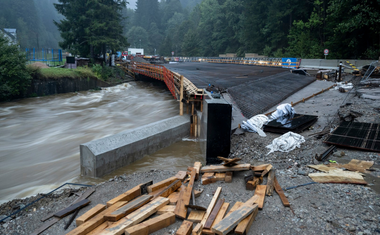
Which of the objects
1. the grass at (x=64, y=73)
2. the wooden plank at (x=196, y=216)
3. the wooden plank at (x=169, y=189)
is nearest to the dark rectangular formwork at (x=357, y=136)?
the wooden plank at (x=169, y=189)

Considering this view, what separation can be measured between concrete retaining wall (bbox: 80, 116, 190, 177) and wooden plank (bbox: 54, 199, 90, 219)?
2.19 metres

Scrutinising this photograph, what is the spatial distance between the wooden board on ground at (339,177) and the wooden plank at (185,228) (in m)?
3.05

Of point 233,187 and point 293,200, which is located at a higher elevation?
point 293,200

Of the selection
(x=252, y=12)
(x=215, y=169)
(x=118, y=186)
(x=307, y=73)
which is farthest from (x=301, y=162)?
(x=252, y=12)

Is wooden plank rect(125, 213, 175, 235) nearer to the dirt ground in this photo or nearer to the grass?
the dirt ground

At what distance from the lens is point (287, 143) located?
812 cm

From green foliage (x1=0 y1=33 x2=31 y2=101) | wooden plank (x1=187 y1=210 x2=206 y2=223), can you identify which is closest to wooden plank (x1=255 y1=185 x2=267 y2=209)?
wooden plank (x1=187 y1=210 x2=206 y2=223)

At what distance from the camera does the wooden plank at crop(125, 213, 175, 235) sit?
154 inches

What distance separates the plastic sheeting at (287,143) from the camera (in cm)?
800

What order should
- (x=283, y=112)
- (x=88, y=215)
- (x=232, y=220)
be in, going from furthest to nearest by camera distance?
(x=283, y=112) < (x=88, y=215) < (x=232, y=220)

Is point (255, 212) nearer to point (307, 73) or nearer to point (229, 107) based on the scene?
point (229, 107)

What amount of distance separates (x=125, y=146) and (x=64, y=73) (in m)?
20.3

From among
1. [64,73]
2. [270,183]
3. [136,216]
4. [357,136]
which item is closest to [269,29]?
[64,73]

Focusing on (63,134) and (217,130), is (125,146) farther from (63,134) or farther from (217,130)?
(63,134)
